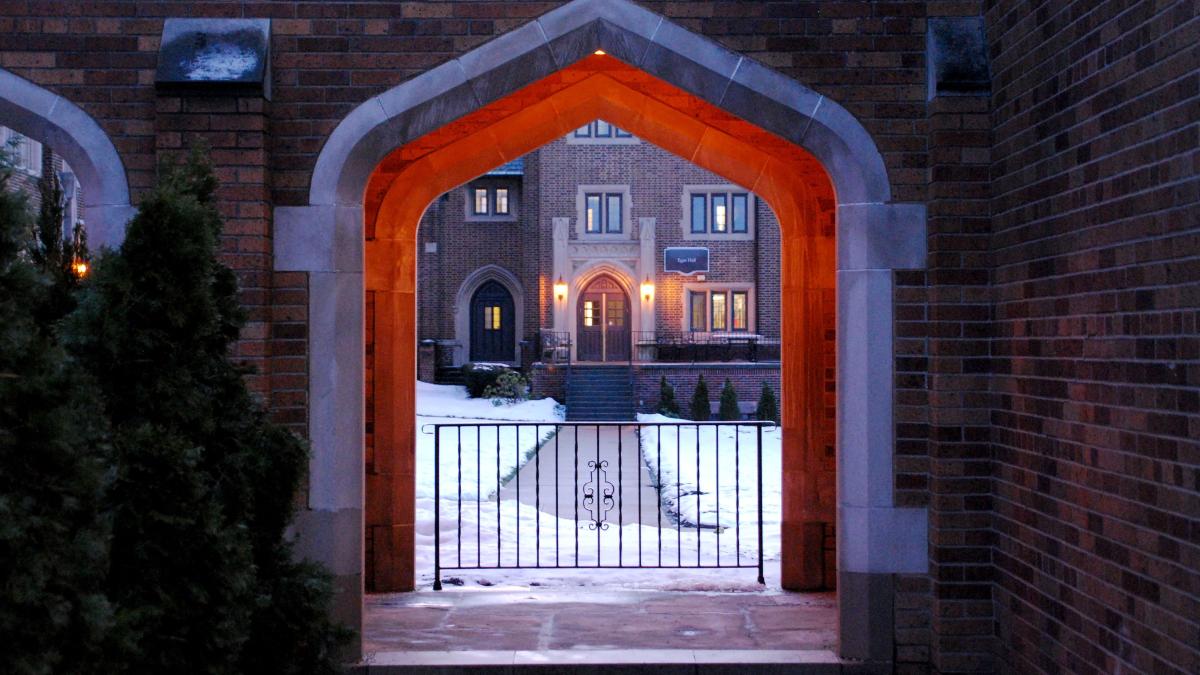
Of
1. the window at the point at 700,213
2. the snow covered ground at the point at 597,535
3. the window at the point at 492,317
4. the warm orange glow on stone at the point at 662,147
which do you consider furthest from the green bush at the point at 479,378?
the warm orange glow on stone at the point at 662,147

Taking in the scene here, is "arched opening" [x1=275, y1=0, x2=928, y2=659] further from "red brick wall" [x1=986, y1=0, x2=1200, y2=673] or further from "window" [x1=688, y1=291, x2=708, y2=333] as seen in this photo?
"window" [x1=688, y1=291, x2=708, y2=333]

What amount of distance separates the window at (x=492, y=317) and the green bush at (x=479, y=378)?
3.29 meters

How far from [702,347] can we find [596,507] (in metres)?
22.5

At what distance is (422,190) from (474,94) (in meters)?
2.29

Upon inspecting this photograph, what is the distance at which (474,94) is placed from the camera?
5.87 m

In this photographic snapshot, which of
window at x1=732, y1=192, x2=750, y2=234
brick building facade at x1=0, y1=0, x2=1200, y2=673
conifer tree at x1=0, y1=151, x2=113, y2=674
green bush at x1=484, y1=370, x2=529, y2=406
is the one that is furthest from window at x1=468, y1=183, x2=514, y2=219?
conifer tree at x1=0, y1=151, x2=113, y2=674

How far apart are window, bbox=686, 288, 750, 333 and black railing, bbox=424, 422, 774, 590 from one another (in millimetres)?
13546

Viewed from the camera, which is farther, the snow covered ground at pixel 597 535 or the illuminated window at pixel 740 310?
the illuminated window at pixel 740 310

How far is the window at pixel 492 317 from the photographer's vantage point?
123ft

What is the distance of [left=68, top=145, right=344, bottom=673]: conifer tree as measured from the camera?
144 inches

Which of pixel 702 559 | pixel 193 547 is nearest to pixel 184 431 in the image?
pixel 193 547

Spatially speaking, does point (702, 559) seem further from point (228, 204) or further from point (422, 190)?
point (228, 204)

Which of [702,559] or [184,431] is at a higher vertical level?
[184,431]

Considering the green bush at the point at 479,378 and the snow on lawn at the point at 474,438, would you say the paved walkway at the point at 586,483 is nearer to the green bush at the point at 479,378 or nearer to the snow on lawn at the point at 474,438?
the snow on lawn at the point at 474,438
